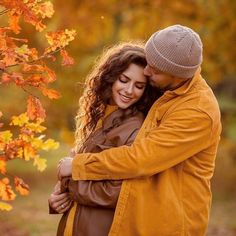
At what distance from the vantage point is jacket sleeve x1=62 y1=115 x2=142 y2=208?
3600mm

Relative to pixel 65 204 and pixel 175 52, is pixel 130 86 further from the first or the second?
pixel 65 204

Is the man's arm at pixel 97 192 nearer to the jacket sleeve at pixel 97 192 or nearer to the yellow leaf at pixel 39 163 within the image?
the jacket sleeve at pixel 97 192

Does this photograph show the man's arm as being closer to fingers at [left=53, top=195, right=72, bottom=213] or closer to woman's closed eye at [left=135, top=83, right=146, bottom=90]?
fingers at [left=53, top=195, right=72, bottom=213]

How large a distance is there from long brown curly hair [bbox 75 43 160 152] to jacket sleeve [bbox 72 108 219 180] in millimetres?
314

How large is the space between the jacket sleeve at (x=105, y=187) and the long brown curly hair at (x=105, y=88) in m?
0.16

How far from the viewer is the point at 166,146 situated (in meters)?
3.49

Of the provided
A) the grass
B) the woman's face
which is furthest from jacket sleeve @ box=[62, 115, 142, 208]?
the grass

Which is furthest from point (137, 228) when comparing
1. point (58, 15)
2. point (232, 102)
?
point (232, 102)

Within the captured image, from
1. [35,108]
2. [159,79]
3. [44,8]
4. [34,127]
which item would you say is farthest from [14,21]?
[159,79]

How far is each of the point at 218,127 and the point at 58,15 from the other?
6.78 metres

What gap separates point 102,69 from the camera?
4.00 meters

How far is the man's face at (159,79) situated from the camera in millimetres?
3605

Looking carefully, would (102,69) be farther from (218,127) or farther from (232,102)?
(232,102)

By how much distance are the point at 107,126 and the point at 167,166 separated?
494mm
